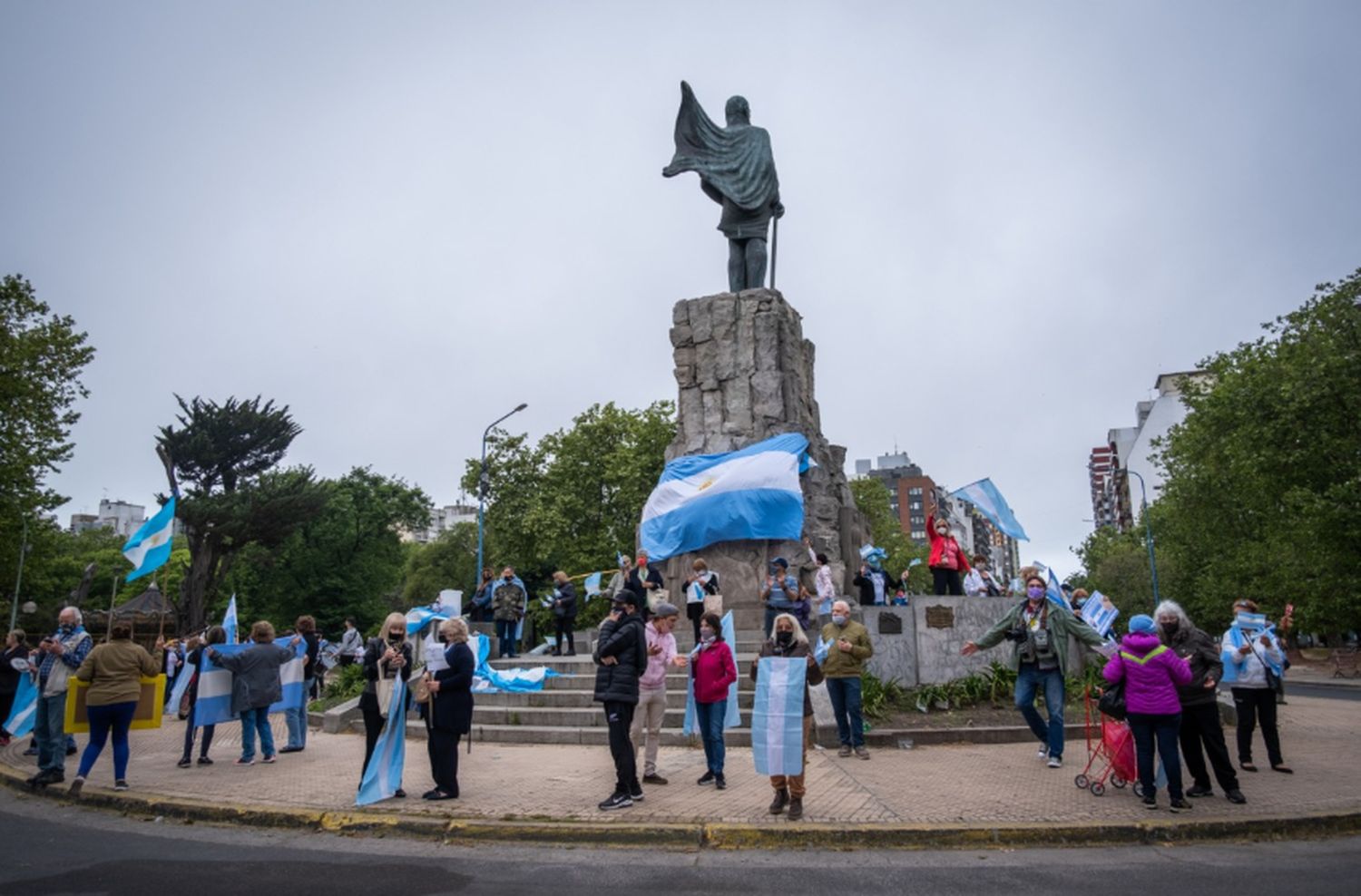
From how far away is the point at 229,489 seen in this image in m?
42.2

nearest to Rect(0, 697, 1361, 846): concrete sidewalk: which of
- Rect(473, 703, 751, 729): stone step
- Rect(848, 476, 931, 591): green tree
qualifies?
Rect(473, 703, 751, 729): stone step

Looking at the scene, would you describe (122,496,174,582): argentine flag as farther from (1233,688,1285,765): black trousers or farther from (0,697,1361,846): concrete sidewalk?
(1233,688,1285,765): black trousers

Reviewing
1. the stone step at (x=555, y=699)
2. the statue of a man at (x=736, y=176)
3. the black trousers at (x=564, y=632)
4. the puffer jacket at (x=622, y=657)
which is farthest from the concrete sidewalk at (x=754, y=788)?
the statue of a man at (x=736, y=176)

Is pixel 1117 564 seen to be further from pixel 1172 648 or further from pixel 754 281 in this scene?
pixel 1172 648

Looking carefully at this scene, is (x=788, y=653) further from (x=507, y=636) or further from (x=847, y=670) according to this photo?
(x=507, y=636)

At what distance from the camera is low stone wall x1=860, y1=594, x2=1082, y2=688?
1309cm

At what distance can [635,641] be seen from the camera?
26.3 feet

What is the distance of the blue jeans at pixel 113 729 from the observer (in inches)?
347

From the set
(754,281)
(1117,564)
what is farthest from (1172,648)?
(1117,564)

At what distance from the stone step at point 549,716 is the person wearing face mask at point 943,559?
4913 millimetres

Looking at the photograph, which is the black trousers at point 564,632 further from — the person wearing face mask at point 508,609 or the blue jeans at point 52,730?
the blue jeans at point 52,730

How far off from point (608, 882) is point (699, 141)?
17269 mm

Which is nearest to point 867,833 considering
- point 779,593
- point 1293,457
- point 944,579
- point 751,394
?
point 779,593

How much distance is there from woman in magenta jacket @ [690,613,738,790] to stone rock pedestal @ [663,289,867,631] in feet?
26.4
